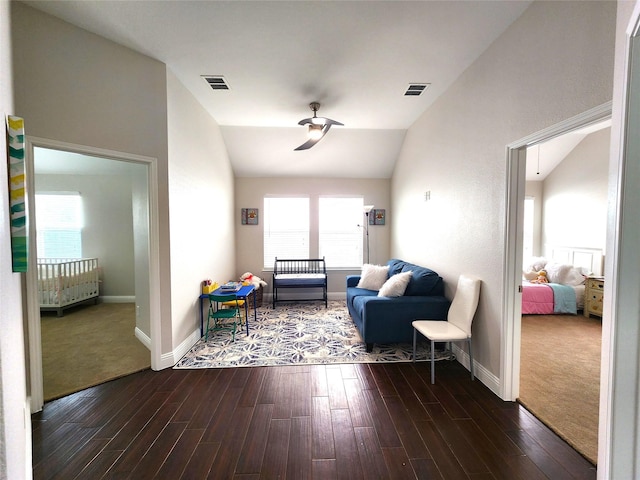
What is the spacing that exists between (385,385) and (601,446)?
1.44 meters

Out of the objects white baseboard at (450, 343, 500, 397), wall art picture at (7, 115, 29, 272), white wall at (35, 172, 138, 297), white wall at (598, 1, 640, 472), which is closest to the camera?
white wall at (598, 1, 640, 472)

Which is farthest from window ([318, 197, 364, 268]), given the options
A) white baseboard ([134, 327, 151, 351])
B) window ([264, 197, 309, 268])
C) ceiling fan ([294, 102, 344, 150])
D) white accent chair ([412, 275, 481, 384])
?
white baseboard ([134, 327, 151, 351])

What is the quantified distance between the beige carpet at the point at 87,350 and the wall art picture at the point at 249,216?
254cm

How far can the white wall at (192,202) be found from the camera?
9.22 feet

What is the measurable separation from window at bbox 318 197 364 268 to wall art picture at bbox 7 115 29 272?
14.5 ft

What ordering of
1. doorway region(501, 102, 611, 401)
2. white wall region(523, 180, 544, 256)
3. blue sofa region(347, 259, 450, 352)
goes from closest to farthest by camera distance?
doorway region(501, 102, 611, 401), blue sofa region(347, 259, 450, 352), white wall region(523, 180, 544, 256)

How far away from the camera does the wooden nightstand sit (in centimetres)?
392

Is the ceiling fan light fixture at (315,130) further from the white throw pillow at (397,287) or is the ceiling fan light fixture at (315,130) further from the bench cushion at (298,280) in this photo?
the bench cushion at (298,280)

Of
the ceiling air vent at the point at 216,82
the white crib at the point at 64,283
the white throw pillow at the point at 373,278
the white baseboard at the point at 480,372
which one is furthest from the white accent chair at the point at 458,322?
the white crib at the point at 64,283

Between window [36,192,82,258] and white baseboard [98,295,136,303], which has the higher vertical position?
window [36,192,82,258]

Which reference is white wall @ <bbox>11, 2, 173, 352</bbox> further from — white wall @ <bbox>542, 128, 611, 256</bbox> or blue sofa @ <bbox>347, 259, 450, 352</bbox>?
white wall @ <bbox>542, 128, 611, 256</bbox>

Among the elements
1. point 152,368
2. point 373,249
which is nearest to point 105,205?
point 152,368

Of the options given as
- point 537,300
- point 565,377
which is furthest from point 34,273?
point 537,300

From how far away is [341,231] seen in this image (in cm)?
554
